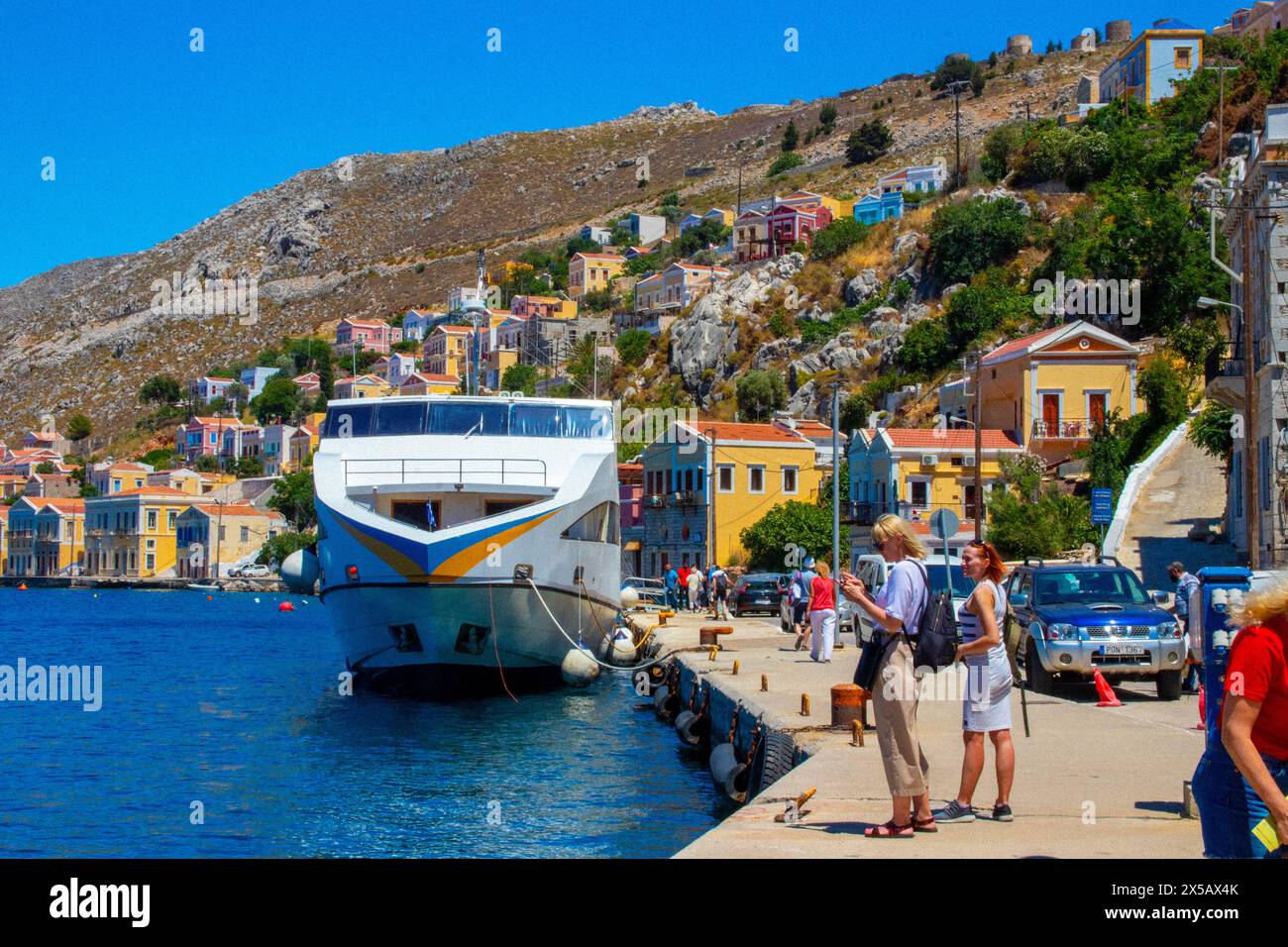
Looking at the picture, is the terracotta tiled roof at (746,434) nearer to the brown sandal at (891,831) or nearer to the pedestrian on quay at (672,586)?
the pedestrian on quay at (672,586)

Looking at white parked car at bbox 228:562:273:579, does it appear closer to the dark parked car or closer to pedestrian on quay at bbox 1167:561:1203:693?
the dark parked car

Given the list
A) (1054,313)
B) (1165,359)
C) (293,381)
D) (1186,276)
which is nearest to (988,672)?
(1165,359)

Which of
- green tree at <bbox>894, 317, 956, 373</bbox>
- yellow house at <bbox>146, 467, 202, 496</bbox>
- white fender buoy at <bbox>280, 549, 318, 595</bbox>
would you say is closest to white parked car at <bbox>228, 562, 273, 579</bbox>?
yellow house at <bbox>146, 467, 202, 496</bbox>

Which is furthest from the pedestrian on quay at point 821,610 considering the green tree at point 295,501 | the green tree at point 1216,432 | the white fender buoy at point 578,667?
the green tree at point 295,501

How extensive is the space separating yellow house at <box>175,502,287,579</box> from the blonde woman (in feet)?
384

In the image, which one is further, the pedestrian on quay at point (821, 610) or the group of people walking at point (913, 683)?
the pedestrian on quay at point (821, 610)

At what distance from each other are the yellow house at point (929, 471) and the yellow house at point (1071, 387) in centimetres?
144

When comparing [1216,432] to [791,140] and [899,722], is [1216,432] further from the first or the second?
[791,140]

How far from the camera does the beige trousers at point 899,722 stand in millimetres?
8656

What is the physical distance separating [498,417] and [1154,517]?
2095cm

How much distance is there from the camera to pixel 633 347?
381ft

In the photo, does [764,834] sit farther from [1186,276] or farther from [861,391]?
[861,391]

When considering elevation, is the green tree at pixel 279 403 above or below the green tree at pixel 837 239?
below

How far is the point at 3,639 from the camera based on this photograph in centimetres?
5125
